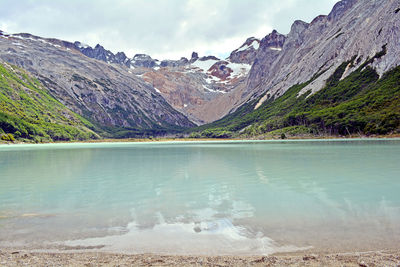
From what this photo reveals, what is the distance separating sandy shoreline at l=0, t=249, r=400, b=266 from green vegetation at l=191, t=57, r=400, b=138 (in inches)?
4919

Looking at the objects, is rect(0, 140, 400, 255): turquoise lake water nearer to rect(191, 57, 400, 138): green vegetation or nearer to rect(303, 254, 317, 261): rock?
rect(303, 254, 317, 261): rock

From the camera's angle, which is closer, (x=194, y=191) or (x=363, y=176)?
(x=194, y=191)

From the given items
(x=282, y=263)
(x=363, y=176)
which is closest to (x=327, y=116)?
(x=363, y=176)

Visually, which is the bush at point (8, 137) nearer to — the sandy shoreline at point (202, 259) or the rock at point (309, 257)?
the sandy shoreline at point (202, 259)

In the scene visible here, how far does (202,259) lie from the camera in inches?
362

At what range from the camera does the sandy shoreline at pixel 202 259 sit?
8.70 meters

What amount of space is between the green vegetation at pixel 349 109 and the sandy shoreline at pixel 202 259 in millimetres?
124945

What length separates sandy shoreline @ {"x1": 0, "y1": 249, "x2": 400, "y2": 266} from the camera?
342 inches

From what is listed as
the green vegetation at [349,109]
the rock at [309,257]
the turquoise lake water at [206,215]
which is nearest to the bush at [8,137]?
the green vegetation at [349,109]

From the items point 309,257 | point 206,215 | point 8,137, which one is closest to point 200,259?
point 309,257

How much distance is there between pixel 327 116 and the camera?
5846 inches

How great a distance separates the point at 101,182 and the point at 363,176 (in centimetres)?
2424

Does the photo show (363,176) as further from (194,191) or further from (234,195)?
(194,191)

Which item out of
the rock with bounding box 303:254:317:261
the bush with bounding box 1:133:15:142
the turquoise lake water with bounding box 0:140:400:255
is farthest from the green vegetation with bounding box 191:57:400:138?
the bush with bounding box 1:133:15:142
